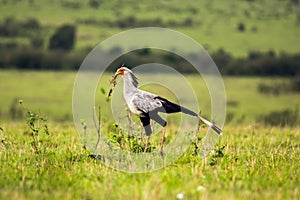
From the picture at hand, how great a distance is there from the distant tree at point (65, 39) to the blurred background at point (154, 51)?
16 cm

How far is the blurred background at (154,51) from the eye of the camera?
62875mm

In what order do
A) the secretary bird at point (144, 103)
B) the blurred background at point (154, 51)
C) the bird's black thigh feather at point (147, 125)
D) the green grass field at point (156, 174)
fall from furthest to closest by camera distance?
the blurred background at point (154, 51), the bird's black thigh feather at point (147, 125), the secretary bird at point (144, 103), the green grass field at point (156, 174)

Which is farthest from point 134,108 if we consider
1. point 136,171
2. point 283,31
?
point 283,31

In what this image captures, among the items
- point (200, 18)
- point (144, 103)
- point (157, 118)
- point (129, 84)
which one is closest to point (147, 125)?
point (157, 118)

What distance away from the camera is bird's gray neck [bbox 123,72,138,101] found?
9.15 metres

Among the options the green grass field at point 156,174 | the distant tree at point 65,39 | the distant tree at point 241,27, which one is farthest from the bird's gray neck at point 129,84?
the distant tree at point 241,27

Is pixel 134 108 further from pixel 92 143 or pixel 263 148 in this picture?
pixel 263 148

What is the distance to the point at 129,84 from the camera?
9.16 metres

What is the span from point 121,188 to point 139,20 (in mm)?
92153

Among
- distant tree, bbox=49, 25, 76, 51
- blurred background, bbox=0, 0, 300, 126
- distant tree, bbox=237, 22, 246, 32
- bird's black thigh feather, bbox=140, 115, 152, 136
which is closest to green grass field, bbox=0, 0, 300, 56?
blurred background, bbox=0, 0, 300, 126

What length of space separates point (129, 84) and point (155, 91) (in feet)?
104

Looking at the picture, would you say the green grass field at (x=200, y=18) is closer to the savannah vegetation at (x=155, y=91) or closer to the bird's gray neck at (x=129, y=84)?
the savannah vegetation at (x=155, y=91)

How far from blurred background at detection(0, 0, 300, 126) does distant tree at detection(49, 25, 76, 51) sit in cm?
16

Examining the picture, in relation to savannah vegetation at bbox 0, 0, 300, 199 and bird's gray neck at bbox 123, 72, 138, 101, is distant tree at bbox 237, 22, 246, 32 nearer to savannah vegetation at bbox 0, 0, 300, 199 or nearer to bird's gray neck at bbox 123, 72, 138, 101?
savannah vegetation at bbox 0, 0, 300, 199
